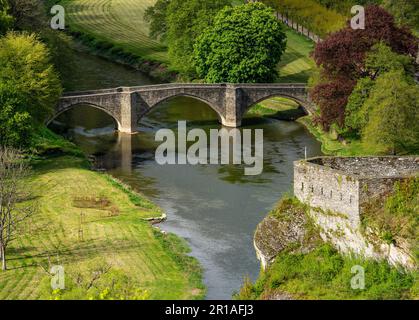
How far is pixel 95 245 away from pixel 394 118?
35.4 meters

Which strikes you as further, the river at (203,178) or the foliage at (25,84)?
the foliage at (25,84)

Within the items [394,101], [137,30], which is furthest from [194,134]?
[137,30]

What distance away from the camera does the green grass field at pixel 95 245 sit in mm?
65250

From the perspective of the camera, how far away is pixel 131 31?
559 feet

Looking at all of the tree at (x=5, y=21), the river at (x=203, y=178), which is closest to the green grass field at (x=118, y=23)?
the river at (x=203, y=178)

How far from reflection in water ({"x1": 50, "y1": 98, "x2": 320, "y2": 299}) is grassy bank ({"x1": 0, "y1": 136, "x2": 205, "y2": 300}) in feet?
6.26

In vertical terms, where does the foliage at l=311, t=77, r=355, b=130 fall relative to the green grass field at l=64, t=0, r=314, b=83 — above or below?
below

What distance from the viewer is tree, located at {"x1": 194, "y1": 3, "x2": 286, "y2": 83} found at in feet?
410

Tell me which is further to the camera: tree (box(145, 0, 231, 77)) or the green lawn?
the green lawn

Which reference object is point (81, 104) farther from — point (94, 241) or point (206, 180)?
point (94, 241)

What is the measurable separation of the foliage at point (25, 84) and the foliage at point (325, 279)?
149ft

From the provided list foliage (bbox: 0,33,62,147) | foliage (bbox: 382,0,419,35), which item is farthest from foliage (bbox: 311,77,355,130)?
foliage (bbox: 382,0,419,35)

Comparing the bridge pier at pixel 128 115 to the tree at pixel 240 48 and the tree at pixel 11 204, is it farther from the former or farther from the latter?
the tree at pixel 11 204

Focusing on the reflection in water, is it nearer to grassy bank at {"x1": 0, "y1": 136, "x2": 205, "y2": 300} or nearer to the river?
the river
